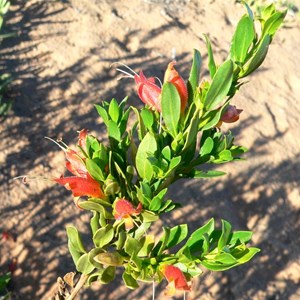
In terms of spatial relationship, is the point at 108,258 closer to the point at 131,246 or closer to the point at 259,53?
the point at 131,246

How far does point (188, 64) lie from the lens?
3965mm

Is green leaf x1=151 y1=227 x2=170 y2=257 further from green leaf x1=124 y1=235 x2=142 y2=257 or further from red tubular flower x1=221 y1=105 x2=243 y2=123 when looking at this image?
red tubular flower x1=221 y1=105 x2=243 y2=123

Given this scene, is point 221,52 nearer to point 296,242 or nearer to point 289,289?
point 296,242

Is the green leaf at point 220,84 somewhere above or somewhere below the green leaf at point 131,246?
above

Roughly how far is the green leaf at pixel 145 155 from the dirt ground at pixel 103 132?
1.59 metres

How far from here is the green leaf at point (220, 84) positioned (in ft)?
2.92

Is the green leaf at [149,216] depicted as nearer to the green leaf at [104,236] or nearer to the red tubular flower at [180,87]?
the green leaf at [104,236]

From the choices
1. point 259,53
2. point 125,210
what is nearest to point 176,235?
point 125,210

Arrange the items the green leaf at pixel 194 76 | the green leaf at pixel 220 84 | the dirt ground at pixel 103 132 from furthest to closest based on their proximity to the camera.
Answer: the dirt ground at pixel 103 132, the green leaf at pixel 194 76, the green leaf at pixel 220 84

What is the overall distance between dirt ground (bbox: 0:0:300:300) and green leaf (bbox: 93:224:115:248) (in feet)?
4.97

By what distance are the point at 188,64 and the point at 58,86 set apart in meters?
1.17

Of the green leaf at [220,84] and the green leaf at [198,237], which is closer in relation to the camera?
the green leaf at [220,84]

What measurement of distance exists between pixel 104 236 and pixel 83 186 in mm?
109

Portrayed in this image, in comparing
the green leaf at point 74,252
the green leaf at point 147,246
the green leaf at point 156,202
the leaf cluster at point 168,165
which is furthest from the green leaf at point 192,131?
the green leaf at point 74,252
